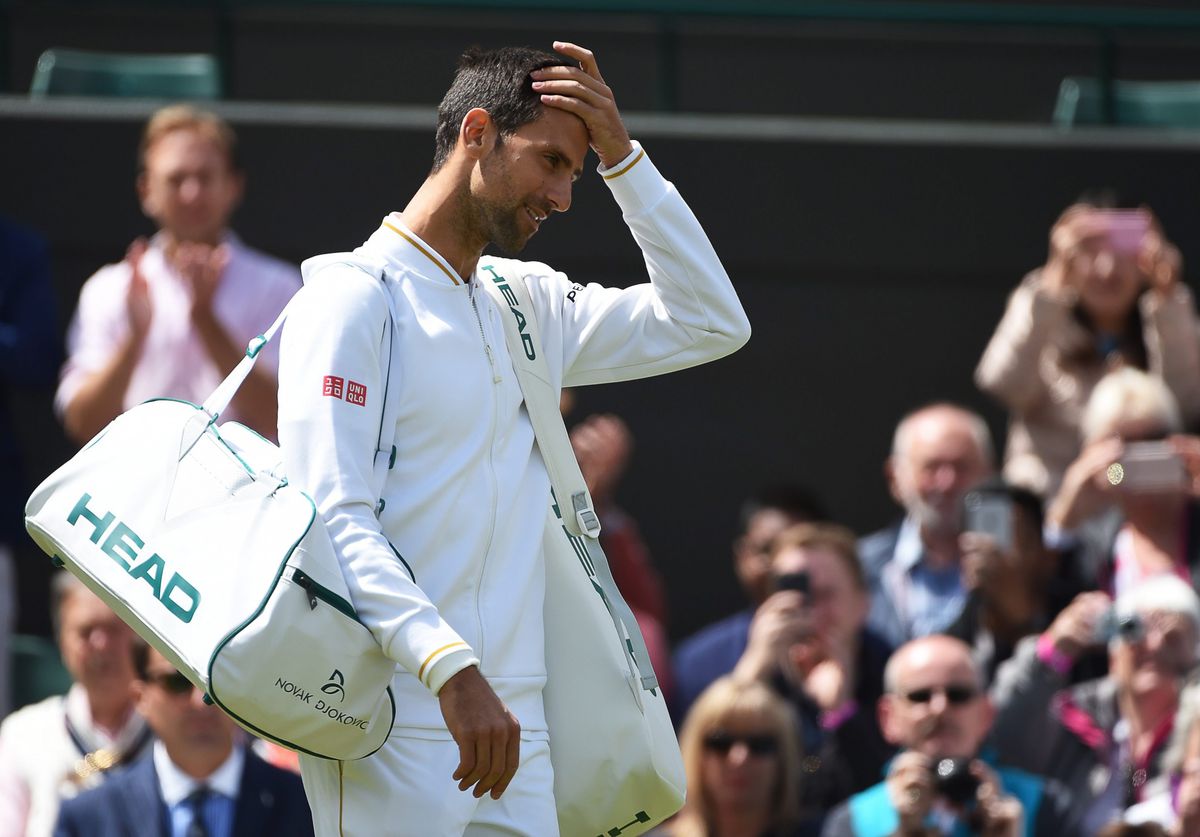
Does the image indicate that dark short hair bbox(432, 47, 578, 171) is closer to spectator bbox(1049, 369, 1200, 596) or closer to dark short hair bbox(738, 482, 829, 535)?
spectator bbox(1049, 369, 1200, 596)

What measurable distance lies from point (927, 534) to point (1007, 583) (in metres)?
0.43

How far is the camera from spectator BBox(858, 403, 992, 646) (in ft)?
22.2

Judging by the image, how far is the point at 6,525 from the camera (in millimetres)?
6582

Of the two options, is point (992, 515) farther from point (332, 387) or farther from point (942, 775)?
point (332, 387)

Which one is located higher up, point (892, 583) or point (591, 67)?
point (591, 67)

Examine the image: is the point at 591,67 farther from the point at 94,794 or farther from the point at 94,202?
the point at 94,202

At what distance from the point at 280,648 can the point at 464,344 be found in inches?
25.3

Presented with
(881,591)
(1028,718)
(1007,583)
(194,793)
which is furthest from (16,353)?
(1028,718)

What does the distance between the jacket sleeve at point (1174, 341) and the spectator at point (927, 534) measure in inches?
27.9

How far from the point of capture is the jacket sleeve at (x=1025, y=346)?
727cm

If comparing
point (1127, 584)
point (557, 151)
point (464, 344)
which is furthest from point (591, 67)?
point (1127, 584)

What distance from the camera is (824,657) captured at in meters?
6.50

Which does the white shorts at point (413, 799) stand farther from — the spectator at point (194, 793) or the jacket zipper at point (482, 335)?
the spectator at point (194, 793)

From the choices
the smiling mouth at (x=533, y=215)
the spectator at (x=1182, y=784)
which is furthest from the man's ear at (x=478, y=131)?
the spectator at (x=1182, y=784)
